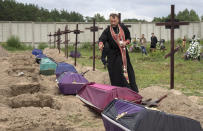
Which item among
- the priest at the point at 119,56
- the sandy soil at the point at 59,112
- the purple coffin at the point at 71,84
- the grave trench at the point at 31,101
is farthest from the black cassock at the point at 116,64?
→ the grave trench at the point at 31,101

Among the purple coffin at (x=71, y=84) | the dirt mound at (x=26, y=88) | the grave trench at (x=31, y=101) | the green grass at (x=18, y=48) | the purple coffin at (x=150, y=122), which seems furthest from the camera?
the green grass at (x=18, y=48)

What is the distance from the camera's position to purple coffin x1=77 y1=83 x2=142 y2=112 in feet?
17.3

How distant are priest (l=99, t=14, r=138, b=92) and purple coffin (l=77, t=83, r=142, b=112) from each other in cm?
77

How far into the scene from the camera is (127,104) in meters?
3.87

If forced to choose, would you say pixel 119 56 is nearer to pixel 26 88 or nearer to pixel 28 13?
pixel 26 88

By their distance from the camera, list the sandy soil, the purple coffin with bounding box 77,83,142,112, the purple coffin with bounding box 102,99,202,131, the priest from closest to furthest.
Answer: the purple coffin with bounding box 102,99,202,131, the sandy soil, the purple coffin with bounding box 77,83,142,112, the priest

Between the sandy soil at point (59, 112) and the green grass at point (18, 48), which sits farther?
the green grass at point (18, 48)

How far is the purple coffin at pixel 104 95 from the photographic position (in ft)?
17.3

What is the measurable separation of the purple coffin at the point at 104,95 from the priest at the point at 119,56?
0.77 m

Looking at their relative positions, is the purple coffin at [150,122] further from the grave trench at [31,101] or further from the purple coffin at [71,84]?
the purple coffin at [71,84]

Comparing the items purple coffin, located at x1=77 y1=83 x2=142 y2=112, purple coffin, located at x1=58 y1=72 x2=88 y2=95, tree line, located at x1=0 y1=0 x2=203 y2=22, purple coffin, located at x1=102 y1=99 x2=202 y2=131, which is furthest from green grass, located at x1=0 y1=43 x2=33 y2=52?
purple coffin, located at x1=102 y1=99 x2=202 y2=131

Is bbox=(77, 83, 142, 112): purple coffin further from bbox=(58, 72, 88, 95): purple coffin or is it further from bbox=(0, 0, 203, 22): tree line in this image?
bbox=(0, 0, 203, 22): tree line

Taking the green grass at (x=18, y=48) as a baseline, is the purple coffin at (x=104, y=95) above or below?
below

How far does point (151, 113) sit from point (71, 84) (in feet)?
14.3
